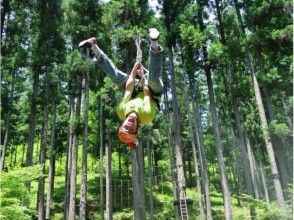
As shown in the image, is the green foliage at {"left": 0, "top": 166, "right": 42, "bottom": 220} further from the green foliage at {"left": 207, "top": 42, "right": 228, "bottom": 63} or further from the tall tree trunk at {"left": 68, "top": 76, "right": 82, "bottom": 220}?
the green foliage at {"left": 207, "top": 42, "right": 228, "bottom": 63}

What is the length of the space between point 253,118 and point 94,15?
13.3 m

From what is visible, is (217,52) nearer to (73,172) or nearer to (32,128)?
(73,172)

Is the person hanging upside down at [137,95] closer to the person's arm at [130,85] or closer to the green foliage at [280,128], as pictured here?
the person's arm at [130,85]

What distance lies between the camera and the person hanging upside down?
4.80 m

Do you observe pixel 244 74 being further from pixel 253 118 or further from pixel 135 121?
pixel 135 121

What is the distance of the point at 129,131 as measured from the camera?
4730 millimetres

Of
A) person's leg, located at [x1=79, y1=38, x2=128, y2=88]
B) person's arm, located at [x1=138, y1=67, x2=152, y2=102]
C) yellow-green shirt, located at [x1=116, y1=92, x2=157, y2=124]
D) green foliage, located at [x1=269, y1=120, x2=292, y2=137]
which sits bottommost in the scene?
yellow-green shirt, located at [x1=116, y1=92, x2=157, y2=124]

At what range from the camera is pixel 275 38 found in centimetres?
1380

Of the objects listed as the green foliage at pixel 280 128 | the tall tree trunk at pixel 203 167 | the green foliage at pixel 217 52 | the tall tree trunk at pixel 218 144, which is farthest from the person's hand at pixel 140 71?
the tall tree trunk at pixel 203 167

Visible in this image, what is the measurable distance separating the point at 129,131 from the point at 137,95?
1081mm

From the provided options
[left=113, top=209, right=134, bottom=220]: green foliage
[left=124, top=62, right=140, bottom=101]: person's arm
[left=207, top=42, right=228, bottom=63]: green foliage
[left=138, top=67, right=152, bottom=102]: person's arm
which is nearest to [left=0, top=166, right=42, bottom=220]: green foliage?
[left=124, top=62, right=140, bottom=101]: person's arm

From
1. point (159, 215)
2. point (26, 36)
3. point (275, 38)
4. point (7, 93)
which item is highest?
point (26, 36)

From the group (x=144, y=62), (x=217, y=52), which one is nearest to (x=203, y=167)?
(x=144, y=62)

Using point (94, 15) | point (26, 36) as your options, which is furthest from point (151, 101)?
A: point (26, 36)
